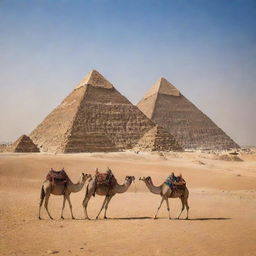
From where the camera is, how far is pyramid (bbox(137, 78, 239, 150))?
3787 inches

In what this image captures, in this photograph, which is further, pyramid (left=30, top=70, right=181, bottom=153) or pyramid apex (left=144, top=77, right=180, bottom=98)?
pyramid apex (left=144, top=77, right=180, bottom=98)

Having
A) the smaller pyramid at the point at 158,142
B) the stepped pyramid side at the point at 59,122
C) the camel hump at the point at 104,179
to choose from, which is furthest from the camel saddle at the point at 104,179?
the stepped pyramid side at the point at 59,122

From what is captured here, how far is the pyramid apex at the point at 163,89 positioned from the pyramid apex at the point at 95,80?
2227cm

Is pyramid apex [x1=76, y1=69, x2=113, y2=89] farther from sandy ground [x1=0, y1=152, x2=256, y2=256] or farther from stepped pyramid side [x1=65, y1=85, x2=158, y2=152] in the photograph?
sandy ground [x1=0, y1=152, x2=256, y2=256]

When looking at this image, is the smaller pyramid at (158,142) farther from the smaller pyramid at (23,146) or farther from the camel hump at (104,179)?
the camel hump at (104,179)

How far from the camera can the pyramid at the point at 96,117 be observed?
Answer: 65812 mm

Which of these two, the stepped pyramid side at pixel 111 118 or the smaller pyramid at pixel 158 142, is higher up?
the stepped pyramid side at pixel 111 118

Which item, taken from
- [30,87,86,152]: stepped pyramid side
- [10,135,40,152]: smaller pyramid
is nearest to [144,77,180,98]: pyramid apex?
[30,87,86,152]: stepped pyramid side

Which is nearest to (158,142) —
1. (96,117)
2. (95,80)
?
(96,117)

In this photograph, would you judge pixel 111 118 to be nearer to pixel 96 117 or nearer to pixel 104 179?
pixel 96 117

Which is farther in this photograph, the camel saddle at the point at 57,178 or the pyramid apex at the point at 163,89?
the pyramid apex at the point at 163,89

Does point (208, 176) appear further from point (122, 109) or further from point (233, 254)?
point (122, 109)

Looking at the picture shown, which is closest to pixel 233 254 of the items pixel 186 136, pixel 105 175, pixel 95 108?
pixel 105 175

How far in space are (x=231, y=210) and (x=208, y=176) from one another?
841cm
